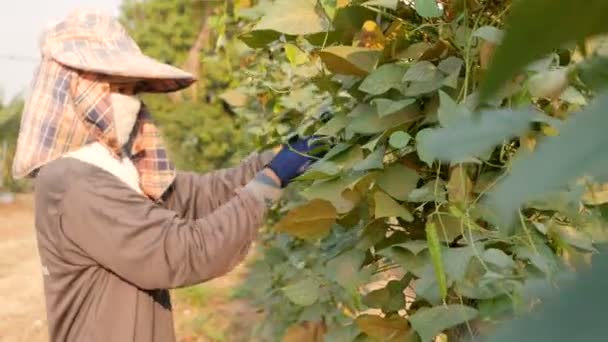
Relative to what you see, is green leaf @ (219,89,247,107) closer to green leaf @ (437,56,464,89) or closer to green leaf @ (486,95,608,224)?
green leaf @ (437,56,464,89)

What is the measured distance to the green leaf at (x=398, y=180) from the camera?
0.70 m

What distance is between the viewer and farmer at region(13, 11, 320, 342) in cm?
129

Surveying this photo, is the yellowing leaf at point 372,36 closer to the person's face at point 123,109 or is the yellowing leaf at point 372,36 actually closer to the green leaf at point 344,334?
the green leaf at point 344,334

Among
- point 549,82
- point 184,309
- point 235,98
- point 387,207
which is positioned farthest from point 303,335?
point 184,309

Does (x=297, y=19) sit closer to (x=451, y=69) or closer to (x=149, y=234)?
(x=451, y=69)

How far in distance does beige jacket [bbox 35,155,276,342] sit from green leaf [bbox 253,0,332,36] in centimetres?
58

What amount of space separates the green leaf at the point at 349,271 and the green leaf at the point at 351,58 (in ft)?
0.58

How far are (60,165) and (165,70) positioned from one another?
0.27 m

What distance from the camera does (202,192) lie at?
5.23ft

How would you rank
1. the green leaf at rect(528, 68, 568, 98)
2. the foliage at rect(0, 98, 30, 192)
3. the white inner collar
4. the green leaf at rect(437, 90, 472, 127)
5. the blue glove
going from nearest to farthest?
1. the green leaf at rect(528, 68, 568, 98)
2. the green leaf at rect(437, 90, 472, 127)
3. the blue glove
4. the white inner collar
5. the foliage at rect(0, 98, 30, 192)

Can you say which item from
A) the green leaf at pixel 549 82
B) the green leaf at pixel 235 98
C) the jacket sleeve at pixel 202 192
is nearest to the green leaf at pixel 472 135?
the green leaf at pixel 549 82

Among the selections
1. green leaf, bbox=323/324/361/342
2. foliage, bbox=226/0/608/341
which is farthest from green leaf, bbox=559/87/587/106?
green leaf, bbox=323/324/361/342

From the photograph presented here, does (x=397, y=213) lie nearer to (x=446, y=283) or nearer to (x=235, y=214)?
(x=446, y=283)

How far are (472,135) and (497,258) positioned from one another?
47 centimetres
